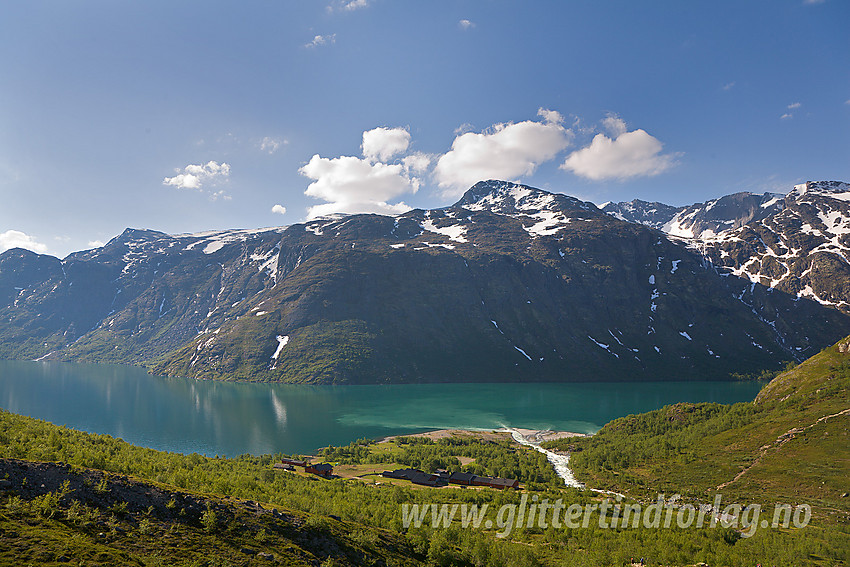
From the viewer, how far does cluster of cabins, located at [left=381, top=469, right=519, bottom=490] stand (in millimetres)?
72644

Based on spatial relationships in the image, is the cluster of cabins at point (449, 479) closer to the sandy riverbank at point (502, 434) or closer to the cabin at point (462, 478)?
the cabin at point (462, 478)

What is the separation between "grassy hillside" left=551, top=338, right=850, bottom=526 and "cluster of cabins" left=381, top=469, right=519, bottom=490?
18706 millimetres

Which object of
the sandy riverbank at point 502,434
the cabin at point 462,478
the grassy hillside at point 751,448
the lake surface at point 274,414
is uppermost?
the grassy hillside at point 751,448

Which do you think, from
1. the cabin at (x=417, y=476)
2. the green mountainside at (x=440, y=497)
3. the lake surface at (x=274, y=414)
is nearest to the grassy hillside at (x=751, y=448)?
the green mountainside at (x=440, y=497)

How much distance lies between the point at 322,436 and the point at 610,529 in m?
95.0

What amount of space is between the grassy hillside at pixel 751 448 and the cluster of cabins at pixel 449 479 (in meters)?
18.7

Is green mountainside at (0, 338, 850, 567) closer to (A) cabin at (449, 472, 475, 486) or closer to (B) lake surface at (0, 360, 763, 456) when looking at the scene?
(A) cabin at (449, 472, 475, 486)

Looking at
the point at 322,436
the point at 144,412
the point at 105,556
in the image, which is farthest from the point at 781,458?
the point at 144,412

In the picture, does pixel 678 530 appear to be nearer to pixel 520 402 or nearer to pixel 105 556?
pixel 105 556

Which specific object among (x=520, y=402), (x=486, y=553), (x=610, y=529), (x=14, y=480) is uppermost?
(x=14, y=480)

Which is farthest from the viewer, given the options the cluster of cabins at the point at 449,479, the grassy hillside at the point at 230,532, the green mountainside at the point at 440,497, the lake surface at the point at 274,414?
the lake surface at the point at 274,414

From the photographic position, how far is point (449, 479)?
250 feet

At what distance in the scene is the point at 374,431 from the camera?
133 meters

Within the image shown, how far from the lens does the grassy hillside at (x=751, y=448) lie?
212 ft
